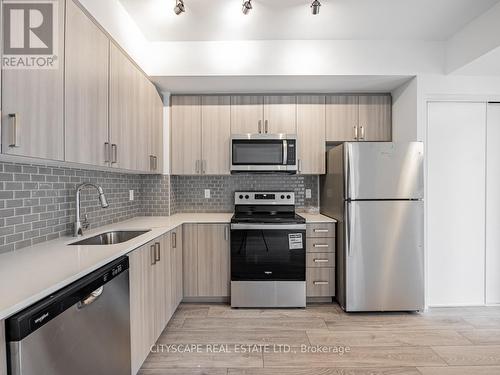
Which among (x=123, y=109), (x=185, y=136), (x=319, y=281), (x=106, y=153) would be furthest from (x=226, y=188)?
(x=106, y=153)

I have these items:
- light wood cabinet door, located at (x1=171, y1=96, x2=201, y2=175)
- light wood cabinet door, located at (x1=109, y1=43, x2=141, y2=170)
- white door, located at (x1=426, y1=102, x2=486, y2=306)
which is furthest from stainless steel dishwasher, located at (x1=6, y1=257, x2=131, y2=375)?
white door, located at (x1=426, y1=102, x2=486, y2=306)

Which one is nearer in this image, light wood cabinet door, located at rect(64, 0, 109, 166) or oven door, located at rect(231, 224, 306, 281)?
light wood cabinet door, located at rect(64, 0, 109, 166)

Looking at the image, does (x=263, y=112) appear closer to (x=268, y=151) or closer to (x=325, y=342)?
(x=268, y=151)

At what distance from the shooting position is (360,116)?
324 centimetres

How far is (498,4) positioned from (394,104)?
1.15 m

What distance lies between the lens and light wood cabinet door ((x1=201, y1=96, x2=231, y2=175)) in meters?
3.23

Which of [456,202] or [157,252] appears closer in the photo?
[157,252]

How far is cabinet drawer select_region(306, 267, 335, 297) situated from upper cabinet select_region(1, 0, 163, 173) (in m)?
1.95

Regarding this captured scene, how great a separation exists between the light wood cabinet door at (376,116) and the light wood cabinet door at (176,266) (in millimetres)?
2272

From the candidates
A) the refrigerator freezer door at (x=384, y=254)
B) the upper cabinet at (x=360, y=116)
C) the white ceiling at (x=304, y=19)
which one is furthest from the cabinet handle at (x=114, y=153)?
the upper cabinet at (x=360, y=116)

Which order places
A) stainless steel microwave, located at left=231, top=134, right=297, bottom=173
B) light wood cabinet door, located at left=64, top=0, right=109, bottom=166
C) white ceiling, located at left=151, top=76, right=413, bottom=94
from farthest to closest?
stainless steel microwave, located at left=231, top=134, right=297, bottom=173 < white ceiling, located at left=151, top=76, right=413, bottom=94 < light wood cabinet door, located at left=64, top=0, right=109, bottom=166

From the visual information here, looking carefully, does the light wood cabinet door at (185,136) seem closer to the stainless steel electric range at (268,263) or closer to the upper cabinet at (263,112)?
the upper cabinet at (263,112)

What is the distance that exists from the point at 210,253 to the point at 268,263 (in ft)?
1.96

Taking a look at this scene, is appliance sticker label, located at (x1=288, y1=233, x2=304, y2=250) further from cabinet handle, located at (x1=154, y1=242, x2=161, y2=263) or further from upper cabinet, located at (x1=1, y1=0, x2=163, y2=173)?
upper cabinet, located at (x1=1, y1=0, x2=163, y2=173)
